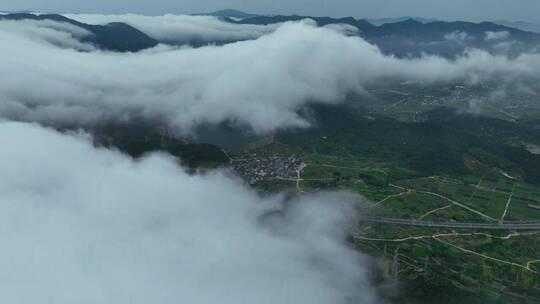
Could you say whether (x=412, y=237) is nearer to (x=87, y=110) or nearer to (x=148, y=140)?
(x=148, y=140)

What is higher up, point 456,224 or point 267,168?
point 456,224

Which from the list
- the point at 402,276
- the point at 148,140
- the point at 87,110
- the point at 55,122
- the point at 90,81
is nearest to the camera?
the point at 402,276

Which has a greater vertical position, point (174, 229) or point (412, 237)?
point (174, 229)

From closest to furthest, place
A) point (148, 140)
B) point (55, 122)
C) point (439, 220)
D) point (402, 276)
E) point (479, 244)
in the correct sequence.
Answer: point (402, 276) → point (479, 244) → point (439, 220) → point (148, 140) → point (55, 122)

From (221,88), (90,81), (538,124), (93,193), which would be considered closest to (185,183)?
(93,193)

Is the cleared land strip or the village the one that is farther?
the village

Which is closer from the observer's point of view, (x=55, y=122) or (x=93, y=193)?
(x=93, y=193)

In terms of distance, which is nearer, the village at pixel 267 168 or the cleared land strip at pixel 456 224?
the cleared land strip at pixel 456 224

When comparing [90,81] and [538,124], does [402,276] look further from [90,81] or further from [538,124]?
[90,81]

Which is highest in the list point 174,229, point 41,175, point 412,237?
point 41,175

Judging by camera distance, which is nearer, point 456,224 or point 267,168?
point 456,224
